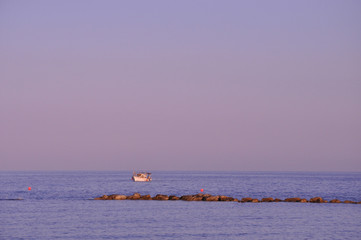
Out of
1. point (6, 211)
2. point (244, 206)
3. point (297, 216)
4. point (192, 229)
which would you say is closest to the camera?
point (192, 229)

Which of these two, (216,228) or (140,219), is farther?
(140,219)

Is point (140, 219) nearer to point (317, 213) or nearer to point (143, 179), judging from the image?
point (317, 213)

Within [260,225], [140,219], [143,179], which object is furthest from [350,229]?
[143,179]

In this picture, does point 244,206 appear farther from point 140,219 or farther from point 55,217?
point 55,217

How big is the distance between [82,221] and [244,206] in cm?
2937

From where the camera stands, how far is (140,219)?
63344 millimetres

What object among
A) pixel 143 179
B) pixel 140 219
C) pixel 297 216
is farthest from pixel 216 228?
pixel 143 179

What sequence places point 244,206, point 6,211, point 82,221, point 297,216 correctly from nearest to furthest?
1. point 82,221
2. point 297,216
3. point 6,211
4. point 244,206

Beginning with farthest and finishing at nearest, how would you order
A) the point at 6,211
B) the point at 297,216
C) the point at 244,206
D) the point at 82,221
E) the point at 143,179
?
the point at 143,179 → the point at 244,206 → the point at 6,211 → the point at 297,216 → the point at 82,221

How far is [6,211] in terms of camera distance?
72.2 m

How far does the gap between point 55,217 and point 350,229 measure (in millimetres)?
34808

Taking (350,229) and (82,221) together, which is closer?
(350,229)

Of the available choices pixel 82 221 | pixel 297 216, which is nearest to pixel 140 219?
pixel 82 221

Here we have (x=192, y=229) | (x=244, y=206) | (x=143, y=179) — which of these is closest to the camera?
(x=192, y=229)
